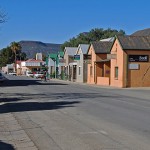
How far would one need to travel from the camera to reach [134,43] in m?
51.6

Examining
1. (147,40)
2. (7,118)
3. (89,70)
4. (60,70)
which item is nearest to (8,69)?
(60,70)

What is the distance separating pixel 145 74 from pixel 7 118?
119 ft

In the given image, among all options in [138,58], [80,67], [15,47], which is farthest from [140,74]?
[15,47]

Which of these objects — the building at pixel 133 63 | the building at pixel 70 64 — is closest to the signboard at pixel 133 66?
the building at pixel 133 63

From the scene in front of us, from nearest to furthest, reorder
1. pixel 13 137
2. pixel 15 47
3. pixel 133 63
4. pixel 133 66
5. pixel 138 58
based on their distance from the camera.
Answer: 1. pixel 13 137
2. pixel 133 66
3. pixel 133 63
4. pixel 138 58
5. pixel 15 47

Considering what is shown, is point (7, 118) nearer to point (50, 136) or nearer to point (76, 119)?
point (76, 119)

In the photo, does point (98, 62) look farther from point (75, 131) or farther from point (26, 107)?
point (75, 131)

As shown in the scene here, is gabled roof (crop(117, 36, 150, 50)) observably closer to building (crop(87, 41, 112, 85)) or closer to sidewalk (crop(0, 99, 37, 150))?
building (crop(87, 41, 112, 85))

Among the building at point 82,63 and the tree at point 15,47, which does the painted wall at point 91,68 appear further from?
the tree at point 15,47

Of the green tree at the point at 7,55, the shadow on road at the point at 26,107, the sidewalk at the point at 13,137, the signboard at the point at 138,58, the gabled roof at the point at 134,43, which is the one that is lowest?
the shadow on road at the point at 26,107

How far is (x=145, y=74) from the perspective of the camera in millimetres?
50781

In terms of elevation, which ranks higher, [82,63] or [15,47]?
[15,47]

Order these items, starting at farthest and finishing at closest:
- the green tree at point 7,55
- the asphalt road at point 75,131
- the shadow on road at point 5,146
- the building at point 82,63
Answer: the green tree at point 7,55
the building at point 82,63
the asphalt road at point 75,131
the shadow on road at point 5,146

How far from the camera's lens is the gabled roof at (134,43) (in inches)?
2004
